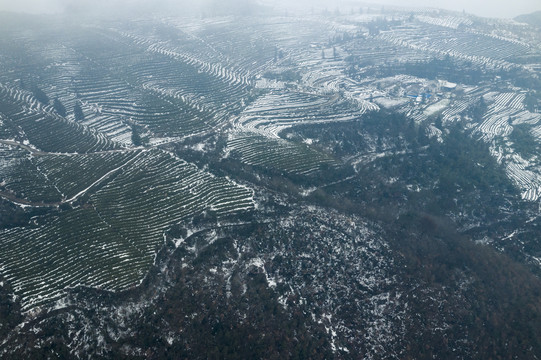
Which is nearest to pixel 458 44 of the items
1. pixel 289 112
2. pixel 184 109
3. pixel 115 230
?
pixel 289 112

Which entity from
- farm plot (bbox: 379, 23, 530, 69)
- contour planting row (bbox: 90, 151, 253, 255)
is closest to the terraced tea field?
contour planting row (bbox: 90, 151, 253, 255)

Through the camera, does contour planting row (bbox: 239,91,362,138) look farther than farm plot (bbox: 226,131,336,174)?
Yes

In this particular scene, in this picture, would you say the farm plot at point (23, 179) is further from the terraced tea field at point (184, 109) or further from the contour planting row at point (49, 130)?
the contour planting row at point (49, 130)

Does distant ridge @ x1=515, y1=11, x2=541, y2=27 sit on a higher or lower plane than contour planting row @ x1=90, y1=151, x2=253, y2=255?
higher

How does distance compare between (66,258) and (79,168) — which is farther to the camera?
(79,168)

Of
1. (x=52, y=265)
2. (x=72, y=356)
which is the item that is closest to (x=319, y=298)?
(x=72, y=356)

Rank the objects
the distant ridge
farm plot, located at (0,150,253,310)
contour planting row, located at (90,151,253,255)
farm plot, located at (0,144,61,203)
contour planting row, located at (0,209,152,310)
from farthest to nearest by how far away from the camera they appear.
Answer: the distant ridge, farm plot, located at (0,144,61,203), contour planting row, located at (90,151,253,255), farm plot, located at (0,150,253,310), contour planting row, located at (0,209,152,310)

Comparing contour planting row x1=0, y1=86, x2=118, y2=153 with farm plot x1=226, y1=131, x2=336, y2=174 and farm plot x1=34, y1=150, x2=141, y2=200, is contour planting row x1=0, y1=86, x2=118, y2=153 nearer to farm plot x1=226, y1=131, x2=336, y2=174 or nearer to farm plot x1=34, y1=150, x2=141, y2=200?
farm plot x1=34, y1=150, x2=141, y2=200

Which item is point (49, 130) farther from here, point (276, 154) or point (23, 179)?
point (276, 154)
